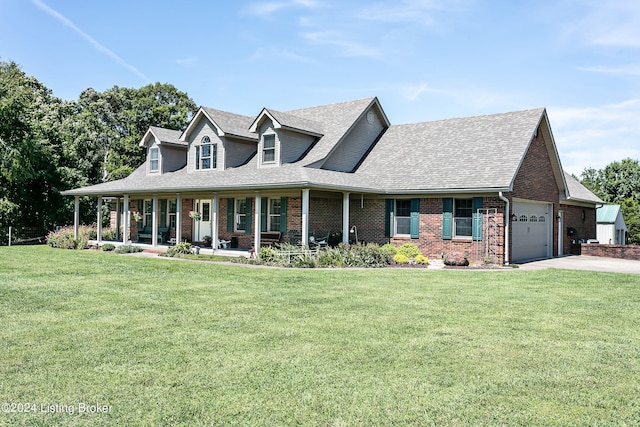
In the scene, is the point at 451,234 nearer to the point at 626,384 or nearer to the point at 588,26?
the point at 588,26

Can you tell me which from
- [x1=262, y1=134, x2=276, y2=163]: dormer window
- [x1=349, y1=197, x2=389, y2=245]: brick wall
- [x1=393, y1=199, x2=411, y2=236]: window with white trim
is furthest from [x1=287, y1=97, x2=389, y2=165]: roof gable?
[x1=393, y1=199, x2=411, y2=236]: window with white trim

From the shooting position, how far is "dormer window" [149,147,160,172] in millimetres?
26875

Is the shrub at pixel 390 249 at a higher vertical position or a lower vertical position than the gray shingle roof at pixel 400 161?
lower

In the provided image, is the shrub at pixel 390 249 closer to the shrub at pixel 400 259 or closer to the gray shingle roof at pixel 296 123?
the shrub at pixel 400 259

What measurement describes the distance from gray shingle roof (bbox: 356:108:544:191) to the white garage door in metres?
2.31

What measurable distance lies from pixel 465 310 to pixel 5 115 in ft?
93.2

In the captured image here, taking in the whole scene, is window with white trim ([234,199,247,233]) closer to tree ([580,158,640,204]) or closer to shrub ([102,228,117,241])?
shrub ([102,228,117,241])

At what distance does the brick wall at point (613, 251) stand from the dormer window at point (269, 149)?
17013 mm

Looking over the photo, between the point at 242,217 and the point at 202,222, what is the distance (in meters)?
3.13

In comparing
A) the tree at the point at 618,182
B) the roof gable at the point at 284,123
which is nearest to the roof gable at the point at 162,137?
the roof gable at the point at 284,123

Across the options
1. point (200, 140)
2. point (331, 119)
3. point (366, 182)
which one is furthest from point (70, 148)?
point (366, 182)

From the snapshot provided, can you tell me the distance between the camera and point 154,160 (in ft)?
88.9

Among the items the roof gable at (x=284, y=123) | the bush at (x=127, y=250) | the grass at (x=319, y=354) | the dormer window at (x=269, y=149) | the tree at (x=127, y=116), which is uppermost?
the tree at (x=127, y=116)

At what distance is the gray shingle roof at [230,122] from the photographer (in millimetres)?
23547
